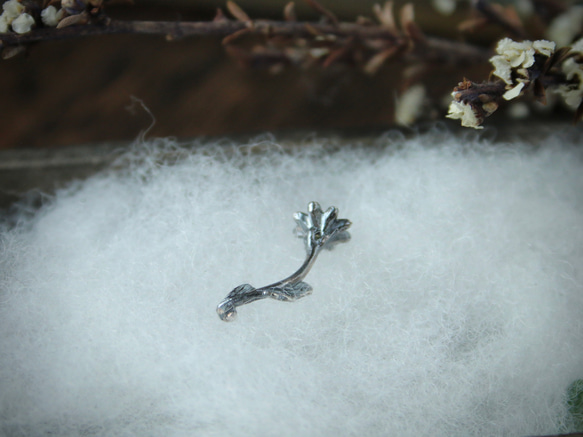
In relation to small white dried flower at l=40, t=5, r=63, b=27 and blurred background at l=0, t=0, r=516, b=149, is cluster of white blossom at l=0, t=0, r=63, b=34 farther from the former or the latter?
blurred background at l=0, t=0, r=516, b=149

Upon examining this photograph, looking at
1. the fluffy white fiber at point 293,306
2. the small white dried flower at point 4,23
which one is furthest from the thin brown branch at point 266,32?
the fluffy white fiber at point 293,306

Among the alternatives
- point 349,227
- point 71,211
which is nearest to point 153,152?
point 71,211

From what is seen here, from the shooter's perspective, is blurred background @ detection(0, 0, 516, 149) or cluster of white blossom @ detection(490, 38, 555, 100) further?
blurred background @ detection(0, 0, 516, 149)

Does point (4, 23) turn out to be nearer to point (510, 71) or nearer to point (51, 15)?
point (51, 15)

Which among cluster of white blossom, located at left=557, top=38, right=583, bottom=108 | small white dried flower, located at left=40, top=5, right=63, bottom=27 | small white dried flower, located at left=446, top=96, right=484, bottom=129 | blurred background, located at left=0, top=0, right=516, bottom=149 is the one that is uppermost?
blurred background, located at left=0, top=0, right=516, bottom=149

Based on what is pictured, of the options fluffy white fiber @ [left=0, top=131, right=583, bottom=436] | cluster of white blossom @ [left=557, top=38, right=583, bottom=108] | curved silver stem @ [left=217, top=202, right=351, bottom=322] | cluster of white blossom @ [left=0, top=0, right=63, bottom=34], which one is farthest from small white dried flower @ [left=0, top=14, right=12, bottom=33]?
cluster of white blossom @ [left=557, top=38, right=583, bottom=108]

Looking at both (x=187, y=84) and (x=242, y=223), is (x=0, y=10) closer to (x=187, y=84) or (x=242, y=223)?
(x=187, y=84)

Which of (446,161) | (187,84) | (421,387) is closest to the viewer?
(421,387)
